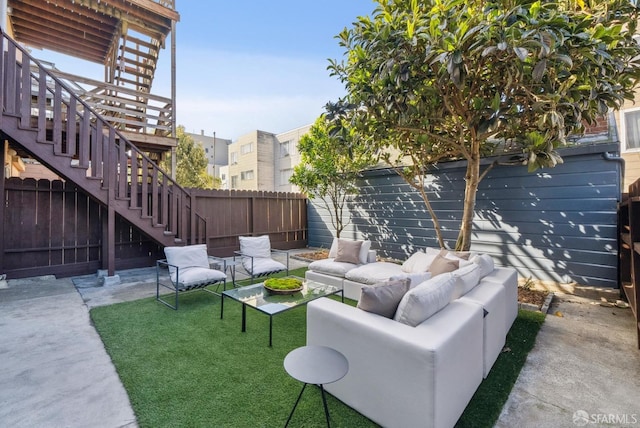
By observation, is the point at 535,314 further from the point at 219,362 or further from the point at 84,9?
the point at 84,9

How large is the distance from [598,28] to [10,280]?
913 cm

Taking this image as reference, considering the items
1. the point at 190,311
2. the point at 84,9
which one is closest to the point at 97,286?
the point at 190,311

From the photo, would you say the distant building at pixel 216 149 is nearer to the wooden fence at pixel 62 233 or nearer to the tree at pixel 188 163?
the tree at pixel 188 163

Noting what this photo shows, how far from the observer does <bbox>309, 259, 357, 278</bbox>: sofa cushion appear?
4.83 meters

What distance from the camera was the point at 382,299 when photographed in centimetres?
222

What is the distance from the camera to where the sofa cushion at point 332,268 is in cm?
483

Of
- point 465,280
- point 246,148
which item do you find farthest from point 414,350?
point 246,148

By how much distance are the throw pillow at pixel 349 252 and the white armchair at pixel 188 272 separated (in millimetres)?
1971

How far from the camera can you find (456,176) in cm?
628

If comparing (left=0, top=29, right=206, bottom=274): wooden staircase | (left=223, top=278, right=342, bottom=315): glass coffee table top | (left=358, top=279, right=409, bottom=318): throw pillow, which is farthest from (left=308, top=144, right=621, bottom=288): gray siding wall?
(left=0, top=29, right=206, bottom=274): wooden staircase

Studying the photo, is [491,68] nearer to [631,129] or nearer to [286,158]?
[631,129]

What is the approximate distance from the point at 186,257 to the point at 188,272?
1.45ft

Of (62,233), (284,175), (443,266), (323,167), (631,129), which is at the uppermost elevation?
(284,175)

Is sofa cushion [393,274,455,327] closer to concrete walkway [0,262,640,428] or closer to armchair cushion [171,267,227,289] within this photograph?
concrete walkway [0,262,640,428]
